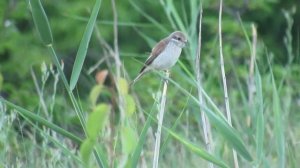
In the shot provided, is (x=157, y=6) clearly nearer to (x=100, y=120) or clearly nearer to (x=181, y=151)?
(x=181, y=151)

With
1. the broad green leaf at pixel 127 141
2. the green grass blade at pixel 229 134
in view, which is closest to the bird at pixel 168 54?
the green grass blade at pixel 229 134

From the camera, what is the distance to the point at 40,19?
7.72 ft

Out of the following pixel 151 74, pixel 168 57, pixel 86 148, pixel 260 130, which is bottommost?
pixel 151 74

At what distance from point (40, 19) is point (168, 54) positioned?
5.36ft

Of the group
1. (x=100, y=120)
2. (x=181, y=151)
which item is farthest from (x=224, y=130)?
(x=181, y=151)

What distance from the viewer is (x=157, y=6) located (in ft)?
32.9

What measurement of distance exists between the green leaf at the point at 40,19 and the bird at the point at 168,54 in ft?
4.78

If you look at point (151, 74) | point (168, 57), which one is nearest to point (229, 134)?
point (168, 57)

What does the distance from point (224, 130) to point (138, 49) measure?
7.33 m

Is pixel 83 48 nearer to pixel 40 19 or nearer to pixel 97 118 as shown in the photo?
pixel 40 19

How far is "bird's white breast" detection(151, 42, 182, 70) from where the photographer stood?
3.87 m

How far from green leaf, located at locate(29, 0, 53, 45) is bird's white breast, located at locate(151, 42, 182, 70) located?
1.47 metres

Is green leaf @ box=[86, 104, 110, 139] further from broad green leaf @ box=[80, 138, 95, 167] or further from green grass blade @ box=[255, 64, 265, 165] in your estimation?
green grass blade @ box=[255, 64, 265, 165]

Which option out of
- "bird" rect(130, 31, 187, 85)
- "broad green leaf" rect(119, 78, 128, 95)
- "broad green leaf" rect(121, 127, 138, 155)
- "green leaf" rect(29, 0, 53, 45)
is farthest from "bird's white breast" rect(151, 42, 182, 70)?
"broad green leaf" rect(121, 127, 138, 155)
